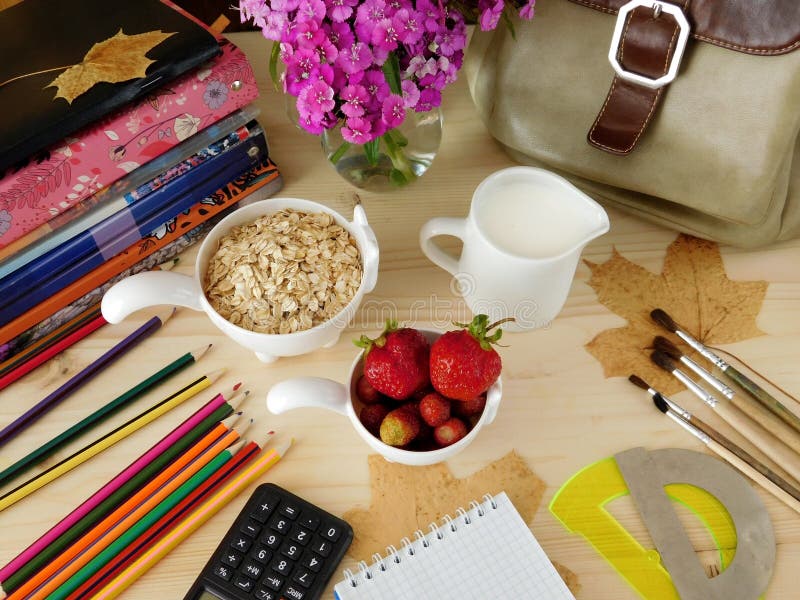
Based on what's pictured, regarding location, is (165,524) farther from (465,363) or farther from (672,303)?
(672,303)

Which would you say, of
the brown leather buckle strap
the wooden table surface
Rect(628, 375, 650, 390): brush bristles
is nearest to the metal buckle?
the brown leather buckle strap

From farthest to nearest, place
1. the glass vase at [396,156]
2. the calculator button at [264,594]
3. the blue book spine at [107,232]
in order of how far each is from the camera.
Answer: the glass vase at [396,156] → the blue book spine at [107,232] → the calculator button at [264,594]

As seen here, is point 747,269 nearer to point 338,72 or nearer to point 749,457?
point 749,457

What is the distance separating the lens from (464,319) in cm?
76

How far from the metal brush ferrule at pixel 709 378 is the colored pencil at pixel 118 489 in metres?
0.43

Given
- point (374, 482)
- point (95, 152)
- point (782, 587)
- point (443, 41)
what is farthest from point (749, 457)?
point (95, 152)

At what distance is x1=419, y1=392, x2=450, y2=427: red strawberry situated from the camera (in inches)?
24.3

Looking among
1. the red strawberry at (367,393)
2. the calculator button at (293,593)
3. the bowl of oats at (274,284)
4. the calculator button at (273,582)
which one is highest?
the bowl of oats at (274,284)

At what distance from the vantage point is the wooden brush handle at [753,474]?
646mm

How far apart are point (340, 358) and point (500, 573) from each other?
0.82 ft

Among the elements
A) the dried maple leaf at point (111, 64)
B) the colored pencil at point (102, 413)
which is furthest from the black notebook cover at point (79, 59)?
the colored pencil at point (102, 413)

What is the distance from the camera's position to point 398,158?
2.63 feet

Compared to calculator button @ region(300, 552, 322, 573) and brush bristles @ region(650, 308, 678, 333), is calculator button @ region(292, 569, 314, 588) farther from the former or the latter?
brush bristles @ region(650, 308, 678, 333)

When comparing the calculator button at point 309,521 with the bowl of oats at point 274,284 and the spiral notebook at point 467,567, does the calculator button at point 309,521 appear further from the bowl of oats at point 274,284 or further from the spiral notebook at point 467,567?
the bowl of oats at point 274,284
